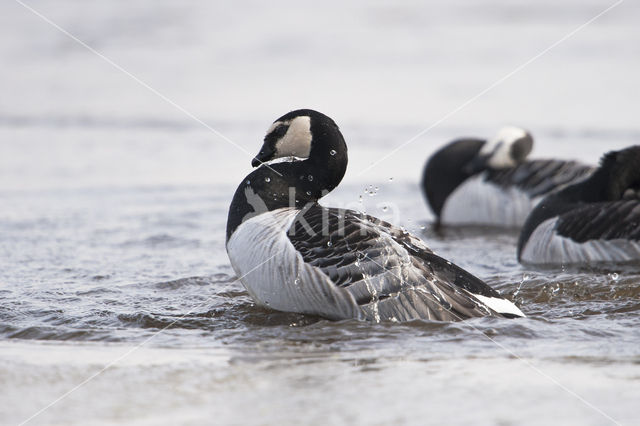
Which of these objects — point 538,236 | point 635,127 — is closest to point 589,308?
point 538,236

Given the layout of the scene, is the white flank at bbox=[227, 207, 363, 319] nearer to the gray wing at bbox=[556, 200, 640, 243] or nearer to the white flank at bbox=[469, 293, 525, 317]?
the white flank at bbox=[469, 293, 525, 317]

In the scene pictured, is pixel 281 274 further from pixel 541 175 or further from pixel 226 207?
pixel 541 175

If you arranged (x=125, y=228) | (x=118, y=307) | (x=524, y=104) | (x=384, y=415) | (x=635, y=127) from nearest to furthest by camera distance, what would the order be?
(x=384, y=415) → (x=118, y=307) → (x=125, y=228) → (x=635, y=127) → (x=524, y=104)

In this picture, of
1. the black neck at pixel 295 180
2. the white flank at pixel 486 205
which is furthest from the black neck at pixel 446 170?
the black neck at pixel 295 180

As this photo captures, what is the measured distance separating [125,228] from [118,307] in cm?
319

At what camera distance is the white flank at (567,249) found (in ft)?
25.5

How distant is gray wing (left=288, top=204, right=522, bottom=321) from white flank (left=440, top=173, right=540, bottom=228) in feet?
17.3

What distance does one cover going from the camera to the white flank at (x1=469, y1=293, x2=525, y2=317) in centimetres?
544

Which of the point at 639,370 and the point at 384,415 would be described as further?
the point at 639,370

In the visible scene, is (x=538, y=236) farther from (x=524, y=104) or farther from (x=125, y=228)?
(x=524, y=104)

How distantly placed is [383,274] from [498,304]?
32.1 inches

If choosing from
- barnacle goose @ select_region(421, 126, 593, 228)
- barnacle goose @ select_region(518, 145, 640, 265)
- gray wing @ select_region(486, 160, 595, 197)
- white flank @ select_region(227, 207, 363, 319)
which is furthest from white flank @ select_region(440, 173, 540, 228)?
white flank @ select_region(227, 207, 363, 319)

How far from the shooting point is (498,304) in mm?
5484

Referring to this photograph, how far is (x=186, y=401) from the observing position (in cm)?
398
